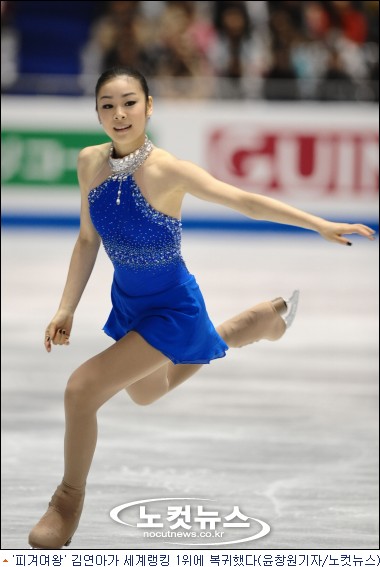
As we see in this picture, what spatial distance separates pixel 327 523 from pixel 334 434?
1.33 m

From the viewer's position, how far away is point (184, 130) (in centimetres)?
1184

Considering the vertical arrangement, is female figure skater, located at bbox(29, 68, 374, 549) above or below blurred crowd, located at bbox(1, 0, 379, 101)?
below

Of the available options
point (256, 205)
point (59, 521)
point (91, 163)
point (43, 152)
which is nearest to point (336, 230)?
point (256, 205)

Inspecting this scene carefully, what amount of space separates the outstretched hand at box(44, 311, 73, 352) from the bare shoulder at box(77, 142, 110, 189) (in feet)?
1.18

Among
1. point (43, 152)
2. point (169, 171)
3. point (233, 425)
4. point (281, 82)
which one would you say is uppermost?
point (281, 82)

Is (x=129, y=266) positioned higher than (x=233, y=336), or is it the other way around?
(x=129, y=266)

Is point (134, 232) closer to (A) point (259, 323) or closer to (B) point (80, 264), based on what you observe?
(B) point (80, 264)

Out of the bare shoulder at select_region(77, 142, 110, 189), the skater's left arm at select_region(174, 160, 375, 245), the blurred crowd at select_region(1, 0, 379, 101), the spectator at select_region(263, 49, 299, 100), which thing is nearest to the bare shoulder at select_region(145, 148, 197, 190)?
the skater's left arm at select_region(174, 160, 375, 245)

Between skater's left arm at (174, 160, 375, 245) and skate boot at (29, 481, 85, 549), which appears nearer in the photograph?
skater's left arm at (174, 160, 375, 245)

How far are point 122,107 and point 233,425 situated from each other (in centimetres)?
272

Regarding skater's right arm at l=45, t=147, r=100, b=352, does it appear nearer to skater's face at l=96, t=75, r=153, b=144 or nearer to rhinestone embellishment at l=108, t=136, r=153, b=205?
rhinestone embellishment at l=108, t=136, r=153, b=205

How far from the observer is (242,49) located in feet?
38.9

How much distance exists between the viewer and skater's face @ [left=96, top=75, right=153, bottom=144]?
9.31 feet

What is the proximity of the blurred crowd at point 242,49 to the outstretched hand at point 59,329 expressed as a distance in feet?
28.3
